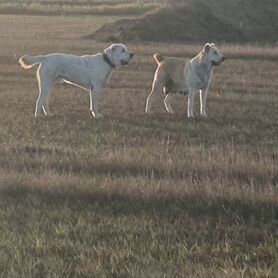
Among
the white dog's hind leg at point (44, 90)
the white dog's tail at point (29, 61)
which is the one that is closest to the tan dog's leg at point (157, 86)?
the white dog's hind leg at point (44, 90)

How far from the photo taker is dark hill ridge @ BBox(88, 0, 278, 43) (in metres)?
39.3

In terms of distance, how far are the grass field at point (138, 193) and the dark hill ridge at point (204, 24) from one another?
23.9 metres

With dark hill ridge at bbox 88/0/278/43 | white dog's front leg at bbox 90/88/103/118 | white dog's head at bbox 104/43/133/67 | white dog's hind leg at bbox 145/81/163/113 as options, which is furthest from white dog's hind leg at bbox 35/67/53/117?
dark hill ridge at bbox 88/0/278/43

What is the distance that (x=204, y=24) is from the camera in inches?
1654

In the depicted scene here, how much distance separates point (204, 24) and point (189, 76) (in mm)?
27491

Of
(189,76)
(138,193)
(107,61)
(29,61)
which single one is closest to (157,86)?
(189,76)

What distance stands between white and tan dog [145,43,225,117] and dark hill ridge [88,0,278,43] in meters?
22.1

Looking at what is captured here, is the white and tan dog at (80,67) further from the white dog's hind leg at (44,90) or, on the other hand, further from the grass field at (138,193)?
the grass field at (138,193)

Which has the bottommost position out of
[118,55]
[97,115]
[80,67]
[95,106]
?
[97,115]

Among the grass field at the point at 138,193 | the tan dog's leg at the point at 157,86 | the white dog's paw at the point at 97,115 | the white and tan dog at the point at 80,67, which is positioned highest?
the white and tan dog at the point at 80,67

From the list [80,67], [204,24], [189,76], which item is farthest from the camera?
[204,24]

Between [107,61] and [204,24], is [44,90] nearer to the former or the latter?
[107,61]

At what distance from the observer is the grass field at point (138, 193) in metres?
5.74

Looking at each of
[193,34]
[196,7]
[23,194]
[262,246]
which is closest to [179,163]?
[23,194]
